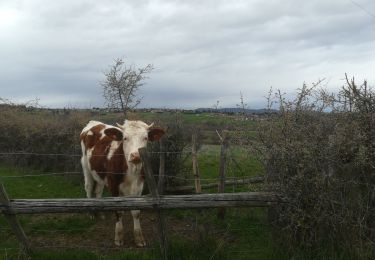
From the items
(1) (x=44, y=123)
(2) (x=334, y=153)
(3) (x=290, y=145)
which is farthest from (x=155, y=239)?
(1) (x=44, y=123)

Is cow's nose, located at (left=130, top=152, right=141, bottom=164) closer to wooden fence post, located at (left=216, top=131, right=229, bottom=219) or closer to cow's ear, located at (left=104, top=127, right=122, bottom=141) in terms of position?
→ cow's ear, located at (left=104, top=127, right=122, bottom=141)

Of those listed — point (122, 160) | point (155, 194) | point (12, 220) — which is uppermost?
point (122, 160)

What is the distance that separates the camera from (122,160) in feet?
27.0

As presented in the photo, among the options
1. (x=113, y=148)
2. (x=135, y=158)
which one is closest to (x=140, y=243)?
(x=135, y=158)

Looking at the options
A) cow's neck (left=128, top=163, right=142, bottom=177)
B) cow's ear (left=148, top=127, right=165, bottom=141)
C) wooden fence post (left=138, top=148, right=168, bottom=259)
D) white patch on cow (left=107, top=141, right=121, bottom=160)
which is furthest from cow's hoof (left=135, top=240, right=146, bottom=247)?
cow's ear (left=148, top=127, right=165, bottom=141)

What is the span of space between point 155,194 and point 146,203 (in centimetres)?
16

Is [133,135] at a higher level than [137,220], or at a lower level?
higher

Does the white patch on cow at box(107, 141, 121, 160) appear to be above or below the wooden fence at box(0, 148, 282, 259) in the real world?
above

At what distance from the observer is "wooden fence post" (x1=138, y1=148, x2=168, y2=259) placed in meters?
6.01

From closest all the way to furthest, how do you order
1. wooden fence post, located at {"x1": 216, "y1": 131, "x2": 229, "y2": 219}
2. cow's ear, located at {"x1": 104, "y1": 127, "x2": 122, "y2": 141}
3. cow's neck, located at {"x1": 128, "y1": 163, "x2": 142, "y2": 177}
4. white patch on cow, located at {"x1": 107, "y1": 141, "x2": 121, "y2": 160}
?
cow's neck, located at {"x1": 128, "y1": 163, "x2": 142, "y2": 177}, cow's ear, located at {"x1": 104, "y1": 127, "x2": 122, "y2": 141}, white patch on cow, located at {"x1": 107, "y1": 141, "x2": 121, "y2": 160}, wooden fence post, located at {"x1": 216, "y1": 131, "x2": 229, "y2": 219}

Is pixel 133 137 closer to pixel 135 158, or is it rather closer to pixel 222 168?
pixel 135 158

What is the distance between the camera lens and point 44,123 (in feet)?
59.6

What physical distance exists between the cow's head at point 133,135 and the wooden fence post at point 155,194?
4.21 ft

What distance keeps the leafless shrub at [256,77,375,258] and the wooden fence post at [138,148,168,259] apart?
149 cm
